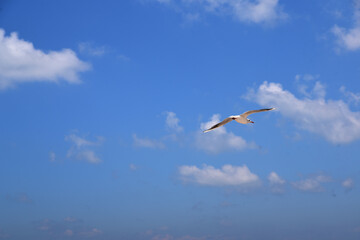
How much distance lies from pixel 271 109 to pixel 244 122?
30.1 ft

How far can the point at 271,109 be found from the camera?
2456 inches

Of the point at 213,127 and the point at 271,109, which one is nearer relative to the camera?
the point at 271,109

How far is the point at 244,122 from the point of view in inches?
2790

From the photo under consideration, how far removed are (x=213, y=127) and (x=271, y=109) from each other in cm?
1050

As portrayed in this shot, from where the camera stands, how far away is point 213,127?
68.0 meters

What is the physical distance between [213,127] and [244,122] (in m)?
6.36

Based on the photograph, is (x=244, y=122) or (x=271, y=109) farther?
(x=244, y=122)
